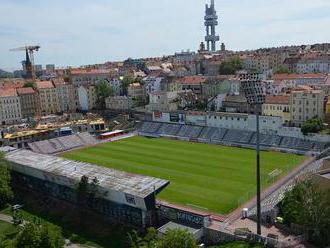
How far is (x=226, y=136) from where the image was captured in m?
72.7

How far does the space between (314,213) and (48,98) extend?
89100 mm

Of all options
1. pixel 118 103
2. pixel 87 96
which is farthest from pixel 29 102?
pixel 118 103

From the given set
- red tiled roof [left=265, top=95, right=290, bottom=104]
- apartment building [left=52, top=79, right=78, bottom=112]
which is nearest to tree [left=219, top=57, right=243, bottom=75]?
apartment building [left=52, top=79, right=78, bottom=112]

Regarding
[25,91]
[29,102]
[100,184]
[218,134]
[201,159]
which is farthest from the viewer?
[29,102]

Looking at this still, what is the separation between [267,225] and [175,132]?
42.9 metres

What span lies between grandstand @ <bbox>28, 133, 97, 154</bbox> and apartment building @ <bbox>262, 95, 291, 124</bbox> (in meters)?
32.3

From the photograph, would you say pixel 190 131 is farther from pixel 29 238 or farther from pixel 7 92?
pixel 7 92

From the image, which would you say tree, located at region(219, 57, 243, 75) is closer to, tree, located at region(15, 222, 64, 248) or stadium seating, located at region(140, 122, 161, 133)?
→ stadium seating, located at region(140, 122, 161, 133)

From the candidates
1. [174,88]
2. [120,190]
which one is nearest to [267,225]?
[120,190]

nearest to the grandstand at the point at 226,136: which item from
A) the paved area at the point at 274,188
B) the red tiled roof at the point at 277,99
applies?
the paved area at the point at 274,188

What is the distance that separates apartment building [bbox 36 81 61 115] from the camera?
110 metres

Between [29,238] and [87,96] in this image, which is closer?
[29,238]

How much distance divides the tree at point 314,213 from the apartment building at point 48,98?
85.7m

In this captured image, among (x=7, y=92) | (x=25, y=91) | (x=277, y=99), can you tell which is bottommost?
(x=277, y=99)
